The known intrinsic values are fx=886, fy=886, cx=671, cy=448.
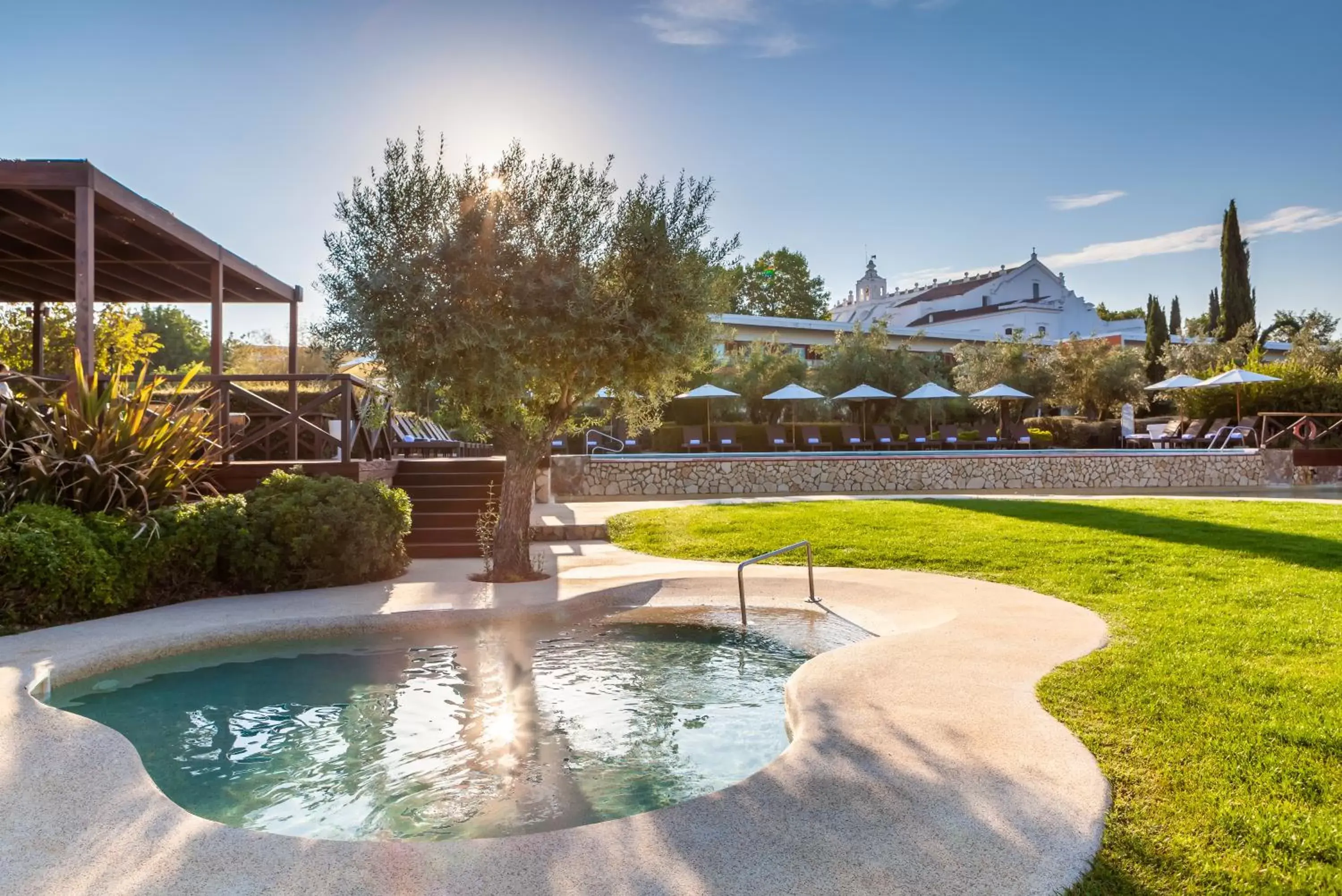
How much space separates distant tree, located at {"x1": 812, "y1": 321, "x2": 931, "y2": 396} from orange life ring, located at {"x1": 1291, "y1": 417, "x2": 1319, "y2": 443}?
37.3ft

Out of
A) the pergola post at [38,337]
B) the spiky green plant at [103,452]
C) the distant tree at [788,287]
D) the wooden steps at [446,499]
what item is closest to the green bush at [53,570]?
the spiky green plant at [103,452]

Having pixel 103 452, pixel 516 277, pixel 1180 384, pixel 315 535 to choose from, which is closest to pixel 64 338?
pixel 103 452

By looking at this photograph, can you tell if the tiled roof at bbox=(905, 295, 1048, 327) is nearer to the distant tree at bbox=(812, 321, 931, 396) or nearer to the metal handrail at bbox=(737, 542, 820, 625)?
the distant tree at bbox=(812, 321, 931, 396)

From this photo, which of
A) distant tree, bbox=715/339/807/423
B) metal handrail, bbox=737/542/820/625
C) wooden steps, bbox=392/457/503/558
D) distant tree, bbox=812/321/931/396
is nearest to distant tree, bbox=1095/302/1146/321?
distant tree, bbox=812/321/931/396

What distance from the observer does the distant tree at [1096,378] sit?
33.4 m

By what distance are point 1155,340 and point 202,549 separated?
44706 millimetres

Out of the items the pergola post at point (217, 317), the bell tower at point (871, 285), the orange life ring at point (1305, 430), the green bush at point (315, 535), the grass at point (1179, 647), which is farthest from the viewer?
the bell tower at point (871, 285)

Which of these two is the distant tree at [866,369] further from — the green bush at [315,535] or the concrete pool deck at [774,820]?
the concrete pool deck at [774,820]

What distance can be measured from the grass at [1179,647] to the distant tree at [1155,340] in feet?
A: 96.4

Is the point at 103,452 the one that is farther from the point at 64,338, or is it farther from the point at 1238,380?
the point at 1238,380

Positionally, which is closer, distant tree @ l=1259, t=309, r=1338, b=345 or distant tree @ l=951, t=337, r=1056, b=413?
distant tree @ l=951, t=337, r=1056, b=413

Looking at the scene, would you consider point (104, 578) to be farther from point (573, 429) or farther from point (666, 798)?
→ point (666, 798)

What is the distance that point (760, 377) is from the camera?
103 ft

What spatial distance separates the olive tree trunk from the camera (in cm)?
957
